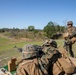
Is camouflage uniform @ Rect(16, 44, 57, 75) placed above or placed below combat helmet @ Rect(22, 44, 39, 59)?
below

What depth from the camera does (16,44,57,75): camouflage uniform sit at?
1.56 m

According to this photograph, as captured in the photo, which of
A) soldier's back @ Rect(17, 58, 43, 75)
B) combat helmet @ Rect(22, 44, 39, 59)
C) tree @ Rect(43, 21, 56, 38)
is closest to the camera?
soldier's back @ Rect(17, 58, 43, 75)

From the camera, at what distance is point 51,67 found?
1.80 meters

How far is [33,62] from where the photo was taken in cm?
161

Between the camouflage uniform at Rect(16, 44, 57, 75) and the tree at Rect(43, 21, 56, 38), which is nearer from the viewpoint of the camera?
the camouflage uniform at Rect(16, 44, 57, 75)

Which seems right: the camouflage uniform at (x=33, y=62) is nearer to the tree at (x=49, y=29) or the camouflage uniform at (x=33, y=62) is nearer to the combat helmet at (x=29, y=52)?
the combat helmet at (x=29, y=52)

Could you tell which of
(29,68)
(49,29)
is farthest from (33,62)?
(49,29)

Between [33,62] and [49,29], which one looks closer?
[33,62]

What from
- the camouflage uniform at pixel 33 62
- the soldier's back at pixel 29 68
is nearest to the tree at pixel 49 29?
the camouflage uniform at pixel 33 62

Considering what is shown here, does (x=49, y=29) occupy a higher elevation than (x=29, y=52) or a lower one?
lower

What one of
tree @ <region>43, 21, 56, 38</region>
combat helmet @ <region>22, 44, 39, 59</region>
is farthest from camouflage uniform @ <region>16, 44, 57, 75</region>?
tree @ <region>43, 21, 56, 38</region>

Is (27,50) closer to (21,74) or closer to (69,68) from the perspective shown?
(21,74)

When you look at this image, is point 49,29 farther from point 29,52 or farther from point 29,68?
point 29,68

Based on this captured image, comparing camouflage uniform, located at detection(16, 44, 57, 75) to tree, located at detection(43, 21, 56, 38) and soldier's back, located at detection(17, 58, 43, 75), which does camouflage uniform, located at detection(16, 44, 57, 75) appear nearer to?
soldier's back, located at detection(17, 58, 43, 75)
